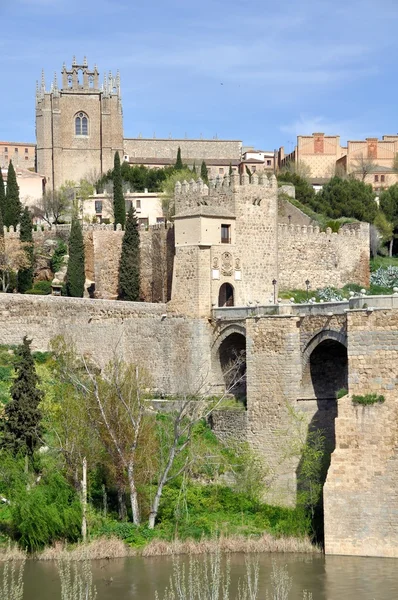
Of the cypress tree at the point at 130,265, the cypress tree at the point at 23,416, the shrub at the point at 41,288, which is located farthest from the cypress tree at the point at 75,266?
the cypress tree at the point at 23,416

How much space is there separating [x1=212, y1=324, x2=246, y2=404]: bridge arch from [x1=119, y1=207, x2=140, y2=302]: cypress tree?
8.91 metres

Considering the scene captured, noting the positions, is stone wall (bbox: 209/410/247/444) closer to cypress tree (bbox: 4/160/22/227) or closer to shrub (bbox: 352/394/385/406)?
shrub (bbox: 352/394/385/406)

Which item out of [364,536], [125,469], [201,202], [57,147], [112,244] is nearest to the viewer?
[364,536]

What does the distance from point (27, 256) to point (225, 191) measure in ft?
36.4

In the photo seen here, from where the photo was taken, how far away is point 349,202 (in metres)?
59.0

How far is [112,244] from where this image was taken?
158 feet

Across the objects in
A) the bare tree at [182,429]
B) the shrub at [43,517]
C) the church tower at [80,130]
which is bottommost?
the shrub at [43,517]

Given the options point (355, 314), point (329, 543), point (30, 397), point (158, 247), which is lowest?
point (329, 543)

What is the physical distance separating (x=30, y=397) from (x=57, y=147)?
147 ft

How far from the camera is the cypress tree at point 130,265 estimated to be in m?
45.0

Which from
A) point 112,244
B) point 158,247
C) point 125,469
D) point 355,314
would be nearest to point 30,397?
point 125,469

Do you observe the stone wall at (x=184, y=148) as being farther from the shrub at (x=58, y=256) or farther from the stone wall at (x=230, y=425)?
the stone wall at (x=230, y=425)

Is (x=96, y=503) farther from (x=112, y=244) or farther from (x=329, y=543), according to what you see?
(x=112, y=244)

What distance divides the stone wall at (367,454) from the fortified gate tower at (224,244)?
867 centimetres
